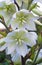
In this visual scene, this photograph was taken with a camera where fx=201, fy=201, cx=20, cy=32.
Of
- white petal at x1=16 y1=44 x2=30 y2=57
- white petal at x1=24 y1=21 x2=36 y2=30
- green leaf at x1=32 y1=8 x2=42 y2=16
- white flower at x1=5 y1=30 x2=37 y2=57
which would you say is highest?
green leaf at x1=32 y1=8 x2=42 y2=16

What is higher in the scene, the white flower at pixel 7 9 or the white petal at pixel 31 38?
the white flower at pixel 7 9

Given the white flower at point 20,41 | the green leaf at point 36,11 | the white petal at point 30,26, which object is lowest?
the white flower at point 20,41

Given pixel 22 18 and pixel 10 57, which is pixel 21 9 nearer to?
pixel 22 18

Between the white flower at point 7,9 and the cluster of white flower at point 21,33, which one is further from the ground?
the white flower at point 7,9

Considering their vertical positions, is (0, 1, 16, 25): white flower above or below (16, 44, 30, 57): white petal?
Answer: above

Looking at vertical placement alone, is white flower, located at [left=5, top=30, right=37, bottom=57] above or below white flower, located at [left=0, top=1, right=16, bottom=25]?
below
